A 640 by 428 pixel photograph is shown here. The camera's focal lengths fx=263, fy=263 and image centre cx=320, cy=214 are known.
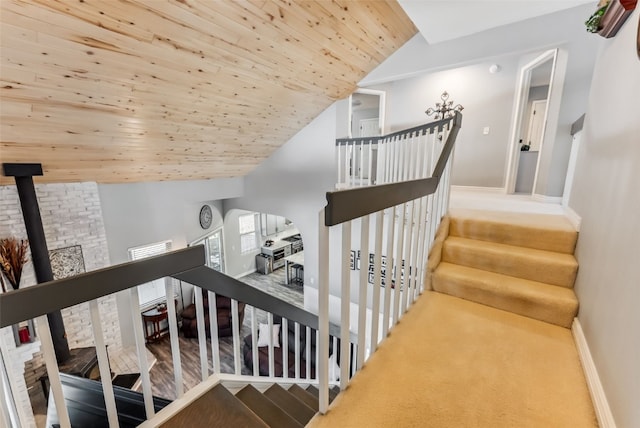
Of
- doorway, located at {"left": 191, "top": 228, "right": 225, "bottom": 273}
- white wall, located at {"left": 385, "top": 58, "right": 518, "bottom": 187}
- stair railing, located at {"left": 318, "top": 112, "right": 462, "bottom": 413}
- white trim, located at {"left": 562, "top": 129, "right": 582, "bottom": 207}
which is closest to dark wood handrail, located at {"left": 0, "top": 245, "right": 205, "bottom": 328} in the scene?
stair railing, located at {"left": 318, "top": 112, "right": 462, "bottom": 413}

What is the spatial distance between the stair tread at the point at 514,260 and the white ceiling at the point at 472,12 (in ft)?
8.14

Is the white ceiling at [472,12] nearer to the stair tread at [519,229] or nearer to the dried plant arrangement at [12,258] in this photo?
the stair tread at [519,229]

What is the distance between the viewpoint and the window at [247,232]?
8648 millimetres

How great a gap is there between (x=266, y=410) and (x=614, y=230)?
201cm

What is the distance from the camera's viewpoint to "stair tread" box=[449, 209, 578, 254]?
2.00 m

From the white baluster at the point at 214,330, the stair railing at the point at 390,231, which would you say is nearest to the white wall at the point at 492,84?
the stair railing at the point at 390,231

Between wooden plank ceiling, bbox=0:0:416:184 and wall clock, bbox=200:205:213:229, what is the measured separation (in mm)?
2090

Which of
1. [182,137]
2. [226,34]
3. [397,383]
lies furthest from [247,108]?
[397,383]

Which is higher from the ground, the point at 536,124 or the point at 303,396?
the point at 536,124

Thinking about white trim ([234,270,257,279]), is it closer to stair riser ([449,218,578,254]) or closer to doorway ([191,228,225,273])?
doorway ([191,228,225,273])

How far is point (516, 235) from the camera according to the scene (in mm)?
2148

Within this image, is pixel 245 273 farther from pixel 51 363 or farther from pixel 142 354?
pixel 51 363

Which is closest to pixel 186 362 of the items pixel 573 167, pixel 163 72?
pixel 163 72

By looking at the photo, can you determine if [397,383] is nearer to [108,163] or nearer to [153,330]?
[108,163]
